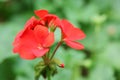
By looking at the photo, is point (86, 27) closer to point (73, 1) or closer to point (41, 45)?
point (73, 1)

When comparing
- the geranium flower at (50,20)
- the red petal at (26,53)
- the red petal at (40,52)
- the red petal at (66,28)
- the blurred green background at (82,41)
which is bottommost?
the blurred green background at (82,41)

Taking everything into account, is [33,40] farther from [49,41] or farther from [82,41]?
[82,41]

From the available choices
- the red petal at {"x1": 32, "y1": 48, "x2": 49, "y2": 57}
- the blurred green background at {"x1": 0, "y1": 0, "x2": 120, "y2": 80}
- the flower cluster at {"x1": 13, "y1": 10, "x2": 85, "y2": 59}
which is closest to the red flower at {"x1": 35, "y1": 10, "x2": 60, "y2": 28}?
the flower cluster at {"x1": 13, "y1": 10, "x2": 85, "y2": 59}

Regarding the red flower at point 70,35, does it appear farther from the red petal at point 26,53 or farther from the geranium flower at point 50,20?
the red petal at point 26,53

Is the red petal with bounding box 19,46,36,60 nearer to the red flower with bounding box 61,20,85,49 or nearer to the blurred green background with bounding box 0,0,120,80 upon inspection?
the red flower with bounding box 61,20,85,49

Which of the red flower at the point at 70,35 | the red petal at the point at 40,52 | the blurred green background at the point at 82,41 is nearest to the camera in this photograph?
the red petal at the point at 40,52

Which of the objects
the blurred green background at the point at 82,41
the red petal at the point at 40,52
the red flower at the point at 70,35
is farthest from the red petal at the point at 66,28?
the blurred green background at the point at 82,41

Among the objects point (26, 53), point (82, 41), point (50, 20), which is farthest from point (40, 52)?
point (82, 41)
